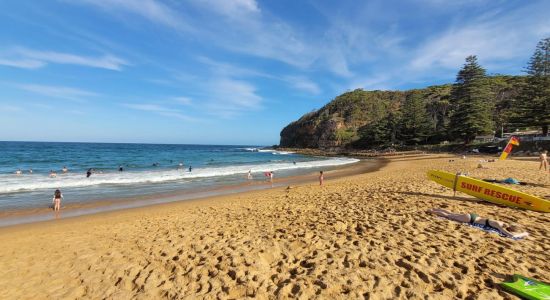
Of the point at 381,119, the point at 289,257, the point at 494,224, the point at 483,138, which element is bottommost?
the point at 289,257

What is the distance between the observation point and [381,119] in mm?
68375

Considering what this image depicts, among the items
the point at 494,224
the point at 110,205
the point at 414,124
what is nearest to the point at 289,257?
the point at 494,224

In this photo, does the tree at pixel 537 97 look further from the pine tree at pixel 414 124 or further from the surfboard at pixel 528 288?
the surfboard at pixel 528 288

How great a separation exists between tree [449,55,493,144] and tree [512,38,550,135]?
4.33 metres

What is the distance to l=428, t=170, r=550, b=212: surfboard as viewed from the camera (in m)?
7.75

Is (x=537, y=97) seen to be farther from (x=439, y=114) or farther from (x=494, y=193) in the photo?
(x=494, y=193)

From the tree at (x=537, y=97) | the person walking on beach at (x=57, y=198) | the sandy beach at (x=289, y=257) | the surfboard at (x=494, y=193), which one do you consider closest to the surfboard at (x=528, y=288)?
the sandy beach at (x=289, y=257)

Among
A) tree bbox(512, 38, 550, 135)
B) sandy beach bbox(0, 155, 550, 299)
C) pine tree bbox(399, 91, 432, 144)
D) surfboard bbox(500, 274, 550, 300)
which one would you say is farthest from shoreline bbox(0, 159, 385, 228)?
pine tree bbox(399, 91, 432, 144)

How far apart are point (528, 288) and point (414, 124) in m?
61.6

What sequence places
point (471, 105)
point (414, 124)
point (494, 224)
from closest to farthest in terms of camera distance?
1. point (494, 224)
2. point (471, 105)
3. point (414, 124)

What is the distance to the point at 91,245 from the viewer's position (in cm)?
704

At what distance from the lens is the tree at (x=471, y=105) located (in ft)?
145

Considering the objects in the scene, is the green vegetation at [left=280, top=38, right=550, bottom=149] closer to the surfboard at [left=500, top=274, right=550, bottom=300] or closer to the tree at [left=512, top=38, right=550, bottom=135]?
the tree at [left=512, top=38, right=550, bottom=135]

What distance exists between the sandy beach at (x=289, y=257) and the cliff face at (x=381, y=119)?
5567cm
